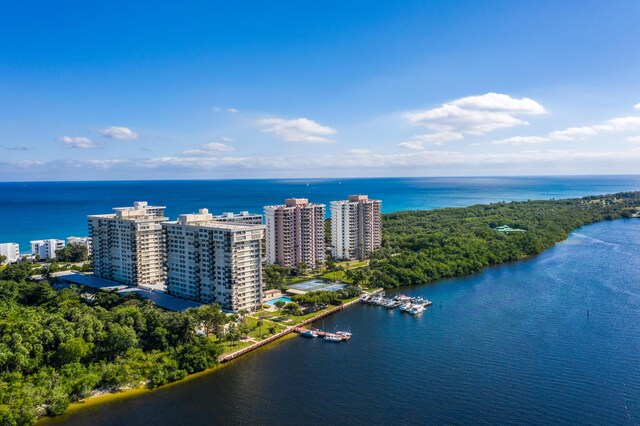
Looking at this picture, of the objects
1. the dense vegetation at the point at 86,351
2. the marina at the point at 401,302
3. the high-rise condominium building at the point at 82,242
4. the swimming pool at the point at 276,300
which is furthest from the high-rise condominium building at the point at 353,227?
the high-rise condominium building at the point at 82,242

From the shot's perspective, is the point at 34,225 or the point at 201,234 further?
the point at 34,225

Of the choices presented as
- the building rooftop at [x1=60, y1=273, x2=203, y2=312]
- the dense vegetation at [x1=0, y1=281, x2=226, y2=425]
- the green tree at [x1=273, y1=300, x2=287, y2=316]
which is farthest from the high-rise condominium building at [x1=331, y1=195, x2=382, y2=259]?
the dense vegetation at [x1=0, y1=281, x2=226, y2=425]

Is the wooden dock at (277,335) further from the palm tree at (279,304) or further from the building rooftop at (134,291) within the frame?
the building rooftop at (134,291)

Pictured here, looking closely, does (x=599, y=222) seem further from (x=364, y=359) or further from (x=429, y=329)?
(x=364, y=359)

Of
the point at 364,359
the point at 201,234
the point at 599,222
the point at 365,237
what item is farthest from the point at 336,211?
the point at 599,222

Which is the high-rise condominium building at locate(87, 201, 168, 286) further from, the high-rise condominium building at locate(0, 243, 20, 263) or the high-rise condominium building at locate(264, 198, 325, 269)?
the high-rise condominium building at locate(0, 243, 20, 263)

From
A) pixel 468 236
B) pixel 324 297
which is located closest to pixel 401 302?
pixel 324 297
